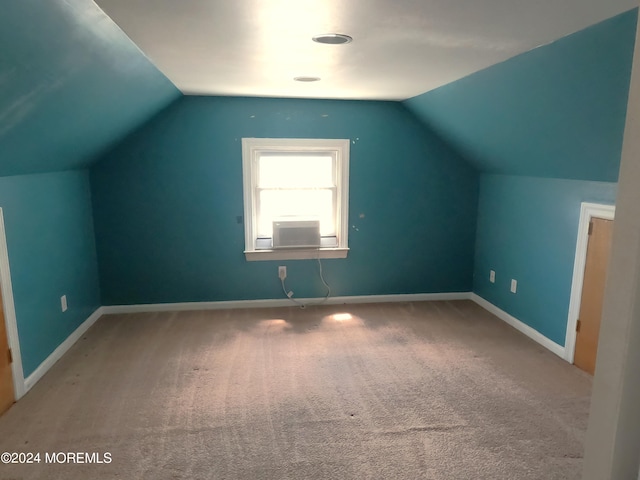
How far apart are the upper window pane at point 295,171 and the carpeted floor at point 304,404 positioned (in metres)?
1.33

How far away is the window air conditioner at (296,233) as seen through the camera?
4.14 meters

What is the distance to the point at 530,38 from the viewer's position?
1893 mm

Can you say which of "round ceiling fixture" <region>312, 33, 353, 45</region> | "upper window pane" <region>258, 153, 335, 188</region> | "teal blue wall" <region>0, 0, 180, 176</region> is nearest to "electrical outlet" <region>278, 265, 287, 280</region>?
"upper window pane" <region>258, 153, 335, 188</region>

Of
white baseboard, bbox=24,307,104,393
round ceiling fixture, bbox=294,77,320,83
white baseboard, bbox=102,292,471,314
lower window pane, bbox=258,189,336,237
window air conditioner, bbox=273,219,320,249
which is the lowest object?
white baseboard, bbox=24,307,104,393

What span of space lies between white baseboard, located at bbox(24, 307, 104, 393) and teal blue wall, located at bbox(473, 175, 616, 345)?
12.3ft

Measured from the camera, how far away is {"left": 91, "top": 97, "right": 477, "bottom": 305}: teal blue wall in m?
3.96

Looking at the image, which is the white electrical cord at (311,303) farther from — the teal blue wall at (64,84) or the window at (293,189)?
the teal blue wall at (64,84)

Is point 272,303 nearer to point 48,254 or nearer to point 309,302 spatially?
point 309,302

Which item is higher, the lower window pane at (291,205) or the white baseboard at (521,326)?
the lower window pane at (291,205)

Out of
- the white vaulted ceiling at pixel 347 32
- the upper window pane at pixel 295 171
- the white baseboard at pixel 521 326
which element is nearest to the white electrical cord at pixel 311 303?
the upper window pane at pixel 295 171

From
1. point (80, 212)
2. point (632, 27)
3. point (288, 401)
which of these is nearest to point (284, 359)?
point (288, 401)

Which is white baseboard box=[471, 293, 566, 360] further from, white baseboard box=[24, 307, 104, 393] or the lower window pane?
white baseboard box=[24, 307, 104, 393]

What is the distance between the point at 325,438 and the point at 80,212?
2.84 meters

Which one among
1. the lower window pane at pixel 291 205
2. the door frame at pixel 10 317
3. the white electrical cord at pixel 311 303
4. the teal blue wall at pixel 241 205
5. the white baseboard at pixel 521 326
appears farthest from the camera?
the white electrical cord at pixel 311 303
